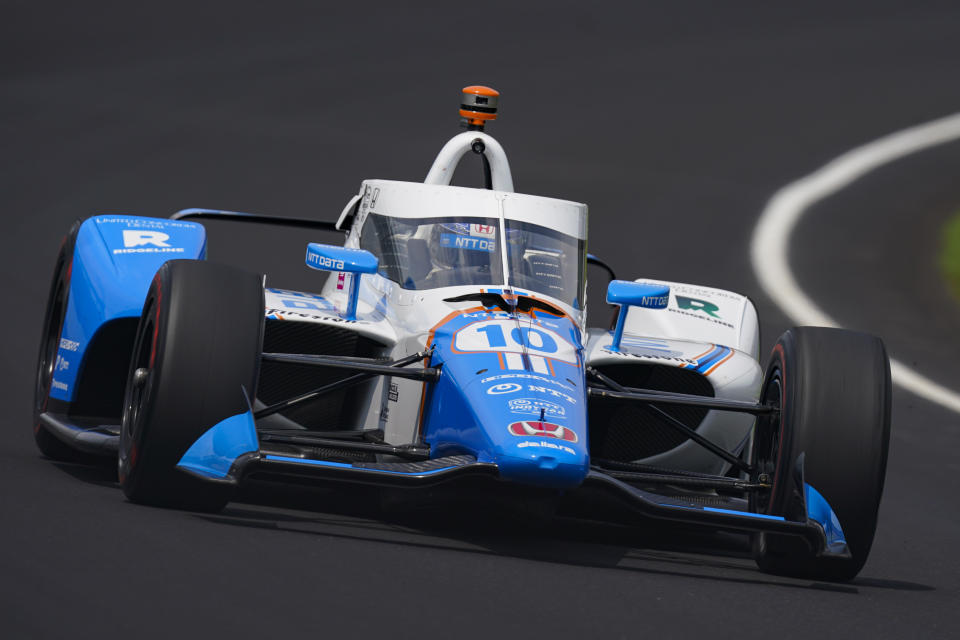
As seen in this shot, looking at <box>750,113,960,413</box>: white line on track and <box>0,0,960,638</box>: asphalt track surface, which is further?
<box>750,113,960,413</box>: white line on track

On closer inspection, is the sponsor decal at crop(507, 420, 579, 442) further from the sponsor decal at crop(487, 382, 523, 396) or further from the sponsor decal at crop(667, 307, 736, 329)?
the sponsor decal at crop(667, 307, 736, 329)

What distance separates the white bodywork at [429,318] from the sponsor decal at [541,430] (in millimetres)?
1031

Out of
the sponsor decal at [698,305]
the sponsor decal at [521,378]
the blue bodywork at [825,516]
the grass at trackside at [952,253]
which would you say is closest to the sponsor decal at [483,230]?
the sponsor decal at [521,378]

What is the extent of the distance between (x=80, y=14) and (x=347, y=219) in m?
22.2

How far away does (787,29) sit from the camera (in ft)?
113

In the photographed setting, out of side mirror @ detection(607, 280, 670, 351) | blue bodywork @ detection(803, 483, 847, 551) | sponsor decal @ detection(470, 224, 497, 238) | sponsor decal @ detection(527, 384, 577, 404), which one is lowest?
blue bodywork @ detection(803, 483, 847, 551)

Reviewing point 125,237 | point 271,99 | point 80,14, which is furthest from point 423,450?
point 80,14

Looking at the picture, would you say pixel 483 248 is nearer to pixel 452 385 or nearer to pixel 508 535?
pixel 452 385

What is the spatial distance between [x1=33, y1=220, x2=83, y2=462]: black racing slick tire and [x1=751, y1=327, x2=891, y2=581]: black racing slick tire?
3747mm

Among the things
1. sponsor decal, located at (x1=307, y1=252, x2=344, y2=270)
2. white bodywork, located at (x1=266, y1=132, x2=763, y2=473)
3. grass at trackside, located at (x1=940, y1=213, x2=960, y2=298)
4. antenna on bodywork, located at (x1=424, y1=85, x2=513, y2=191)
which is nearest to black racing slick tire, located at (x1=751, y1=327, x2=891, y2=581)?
white bodywork, located at (x1=266, y1=132, x2=763, y2=473)

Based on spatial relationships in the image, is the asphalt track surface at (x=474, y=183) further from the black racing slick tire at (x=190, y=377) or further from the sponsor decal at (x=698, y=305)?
the sponsor decal at (x=698, y=305)

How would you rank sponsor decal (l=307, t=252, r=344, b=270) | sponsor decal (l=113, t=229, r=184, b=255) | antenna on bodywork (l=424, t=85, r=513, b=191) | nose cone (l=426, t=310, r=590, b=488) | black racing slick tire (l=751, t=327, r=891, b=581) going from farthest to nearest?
antenna on bodywork (l=424, t=85, r=513, b=191) → sponsor decal (l=113, t=229, r=184, b=255) → sponsor decal (l=307, t=252, r=344, b=270) → black racing slick tire (l=751, t=327, r=891, b=581) → nose cone (l=426, t=310, r=590, b=488)

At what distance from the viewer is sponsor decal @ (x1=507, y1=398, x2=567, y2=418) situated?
6.89 meters

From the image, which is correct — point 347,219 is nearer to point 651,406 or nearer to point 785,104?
point 651,406
